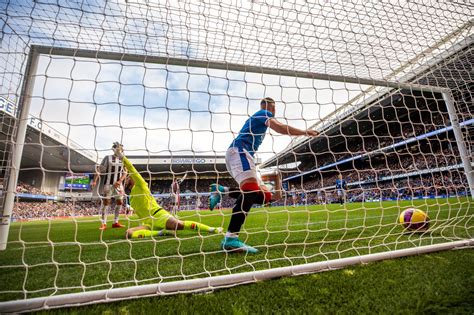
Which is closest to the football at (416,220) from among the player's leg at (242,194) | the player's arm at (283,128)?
the player's arm at (283,128)

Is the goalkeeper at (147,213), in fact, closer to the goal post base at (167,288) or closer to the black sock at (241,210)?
the black sock at (241,210)

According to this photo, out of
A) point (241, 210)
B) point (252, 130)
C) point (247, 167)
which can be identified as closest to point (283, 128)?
point (252, 130)

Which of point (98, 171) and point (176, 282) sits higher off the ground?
point (98, 171)

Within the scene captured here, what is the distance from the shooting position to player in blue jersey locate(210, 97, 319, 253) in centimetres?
260

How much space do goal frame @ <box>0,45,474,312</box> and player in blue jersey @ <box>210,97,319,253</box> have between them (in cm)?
57

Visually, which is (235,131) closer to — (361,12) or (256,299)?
(256,299)

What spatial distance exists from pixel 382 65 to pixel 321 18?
1.16 metres

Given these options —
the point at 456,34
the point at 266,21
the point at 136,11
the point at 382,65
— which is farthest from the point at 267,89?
the point at 456,34

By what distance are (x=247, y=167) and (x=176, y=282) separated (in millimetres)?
1379

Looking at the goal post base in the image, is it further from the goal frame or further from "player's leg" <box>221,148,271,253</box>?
"player's leg" <box>221,148,271,253</box>

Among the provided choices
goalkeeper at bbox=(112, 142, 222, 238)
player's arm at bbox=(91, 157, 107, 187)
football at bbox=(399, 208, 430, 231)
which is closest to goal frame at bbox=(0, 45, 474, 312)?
player's arm at bbox=(91, 157, 107, 187)

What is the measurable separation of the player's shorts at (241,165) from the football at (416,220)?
6.57ft

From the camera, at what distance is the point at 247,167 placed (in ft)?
8.80

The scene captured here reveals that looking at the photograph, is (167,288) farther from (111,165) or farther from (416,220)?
(111,165)
